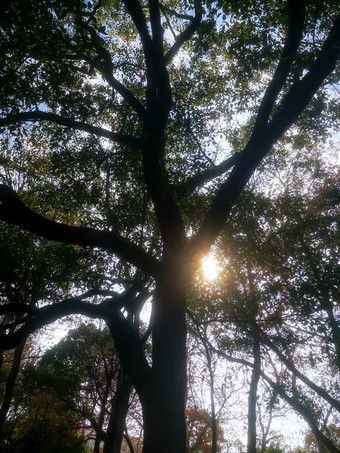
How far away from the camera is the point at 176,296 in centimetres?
468

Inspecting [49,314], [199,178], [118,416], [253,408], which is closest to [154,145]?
[199,178]

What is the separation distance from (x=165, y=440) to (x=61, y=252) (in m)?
6.23

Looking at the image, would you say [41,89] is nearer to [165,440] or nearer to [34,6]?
[34,6]

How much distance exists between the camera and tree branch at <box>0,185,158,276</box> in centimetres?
436

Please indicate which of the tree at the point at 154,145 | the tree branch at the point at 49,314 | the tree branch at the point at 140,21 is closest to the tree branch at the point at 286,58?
the tree at the point at 154,145

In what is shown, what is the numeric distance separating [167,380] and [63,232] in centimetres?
290

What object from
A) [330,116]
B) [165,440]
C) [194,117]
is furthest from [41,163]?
[330,116]

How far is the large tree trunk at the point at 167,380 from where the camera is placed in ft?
11.6

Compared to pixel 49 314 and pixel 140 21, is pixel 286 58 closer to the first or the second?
pixel 140 21

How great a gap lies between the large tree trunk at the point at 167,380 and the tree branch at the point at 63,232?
25.9 inches

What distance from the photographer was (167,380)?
156 inches

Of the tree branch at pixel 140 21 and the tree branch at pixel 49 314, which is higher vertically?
the tree branch at pixel 140 21

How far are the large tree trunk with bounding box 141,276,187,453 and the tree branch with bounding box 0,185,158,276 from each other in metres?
0.66

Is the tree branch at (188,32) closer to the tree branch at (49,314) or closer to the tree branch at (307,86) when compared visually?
the tree branch at (307,86)
